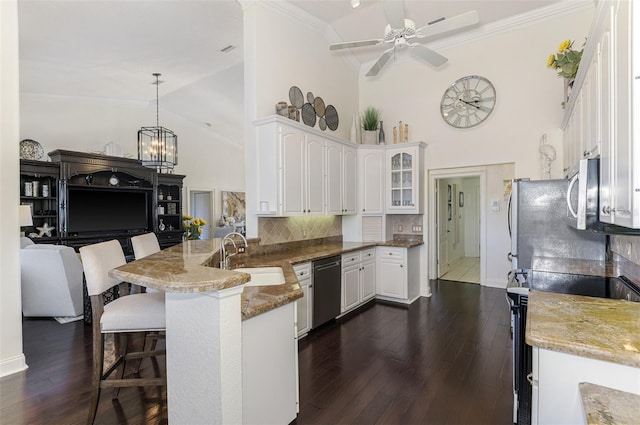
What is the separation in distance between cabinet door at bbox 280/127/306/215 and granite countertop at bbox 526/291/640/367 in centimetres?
261

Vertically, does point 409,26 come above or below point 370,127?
above

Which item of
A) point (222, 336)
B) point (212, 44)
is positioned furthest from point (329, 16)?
point (222, 336)

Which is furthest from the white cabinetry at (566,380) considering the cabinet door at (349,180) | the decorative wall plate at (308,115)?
the decorative wall plate at (308,115)

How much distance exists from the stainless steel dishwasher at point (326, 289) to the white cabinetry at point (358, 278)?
0.57 ft

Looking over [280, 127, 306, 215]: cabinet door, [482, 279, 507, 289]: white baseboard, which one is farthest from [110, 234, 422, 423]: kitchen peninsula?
[482, 279, 507, 289]: white baseboard

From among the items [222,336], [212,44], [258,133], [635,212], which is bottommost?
[222,336]

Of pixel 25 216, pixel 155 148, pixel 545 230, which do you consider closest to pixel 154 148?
pixel 155 148

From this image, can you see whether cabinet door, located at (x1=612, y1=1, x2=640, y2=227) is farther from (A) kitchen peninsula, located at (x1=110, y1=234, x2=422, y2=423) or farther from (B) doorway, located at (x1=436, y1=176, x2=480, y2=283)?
(B) doorway, located at (x1=436, y1=176, x2=480, y2=283)

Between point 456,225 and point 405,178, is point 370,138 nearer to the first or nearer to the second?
point 405,178

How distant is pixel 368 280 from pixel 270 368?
318cm

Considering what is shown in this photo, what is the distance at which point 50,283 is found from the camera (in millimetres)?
3918

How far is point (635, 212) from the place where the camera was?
118 cm

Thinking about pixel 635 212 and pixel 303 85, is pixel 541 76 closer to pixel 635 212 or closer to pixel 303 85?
pixel 303 85

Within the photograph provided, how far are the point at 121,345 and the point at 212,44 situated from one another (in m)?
4.48
